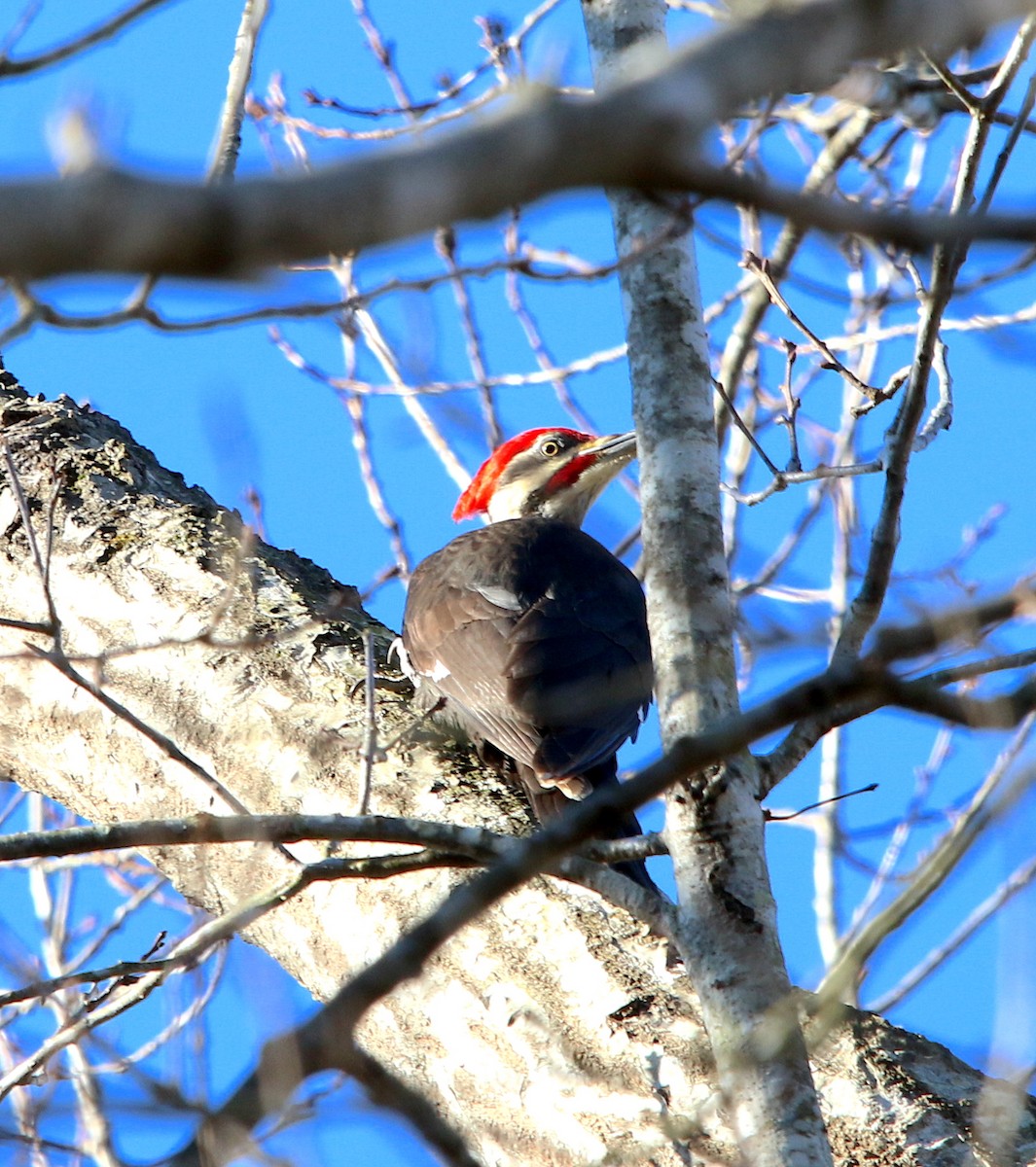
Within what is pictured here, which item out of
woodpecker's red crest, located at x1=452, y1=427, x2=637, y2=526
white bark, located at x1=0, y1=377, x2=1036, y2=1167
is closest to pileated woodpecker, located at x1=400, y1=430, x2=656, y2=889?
white bark, located at x1=0, y1=377, x2=1036, y2=1167

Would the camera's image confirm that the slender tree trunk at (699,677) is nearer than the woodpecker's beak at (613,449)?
Yes

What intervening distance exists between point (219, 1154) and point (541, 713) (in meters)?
2.58

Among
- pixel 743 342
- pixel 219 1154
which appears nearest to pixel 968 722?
pixel 219 1154

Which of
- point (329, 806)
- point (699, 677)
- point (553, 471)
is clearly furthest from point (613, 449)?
point (699, 677)

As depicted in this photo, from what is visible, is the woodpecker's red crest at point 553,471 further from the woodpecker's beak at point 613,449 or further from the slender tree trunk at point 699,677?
the slender tree trunk at point 699,677

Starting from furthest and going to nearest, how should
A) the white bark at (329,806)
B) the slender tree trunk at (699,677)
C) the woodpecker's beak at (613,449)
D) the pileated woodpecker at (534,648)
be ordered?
the woodpecker's beak at (613,449) < the pileated woodpecker at (534,648) < the white bark at (329,806) < the slender tree trunk at (699,677)

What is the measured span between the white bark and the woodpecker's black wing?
19 centimetres

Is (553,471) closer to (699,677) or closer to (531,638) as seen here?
(531,638)

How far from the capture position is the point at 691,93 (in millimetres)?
1013

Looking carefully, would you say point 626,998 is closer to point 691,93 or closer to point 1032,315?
point 691,93

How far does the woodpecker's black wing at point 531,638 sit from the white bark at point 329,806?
0.64ft

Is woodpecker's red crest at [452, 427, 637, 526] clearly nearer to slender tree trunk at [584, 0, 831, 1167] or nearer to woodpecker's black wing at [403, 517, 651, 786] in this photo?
woodpecker's black wing at [403, 517, 651, 786]

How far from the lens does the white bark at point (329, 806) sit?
2.70m

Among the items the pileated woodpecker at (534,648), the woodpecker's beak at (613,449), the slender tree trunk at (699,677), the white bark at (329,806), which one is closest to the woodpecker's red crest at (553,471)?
the woodpecker's beak at (613,449)
